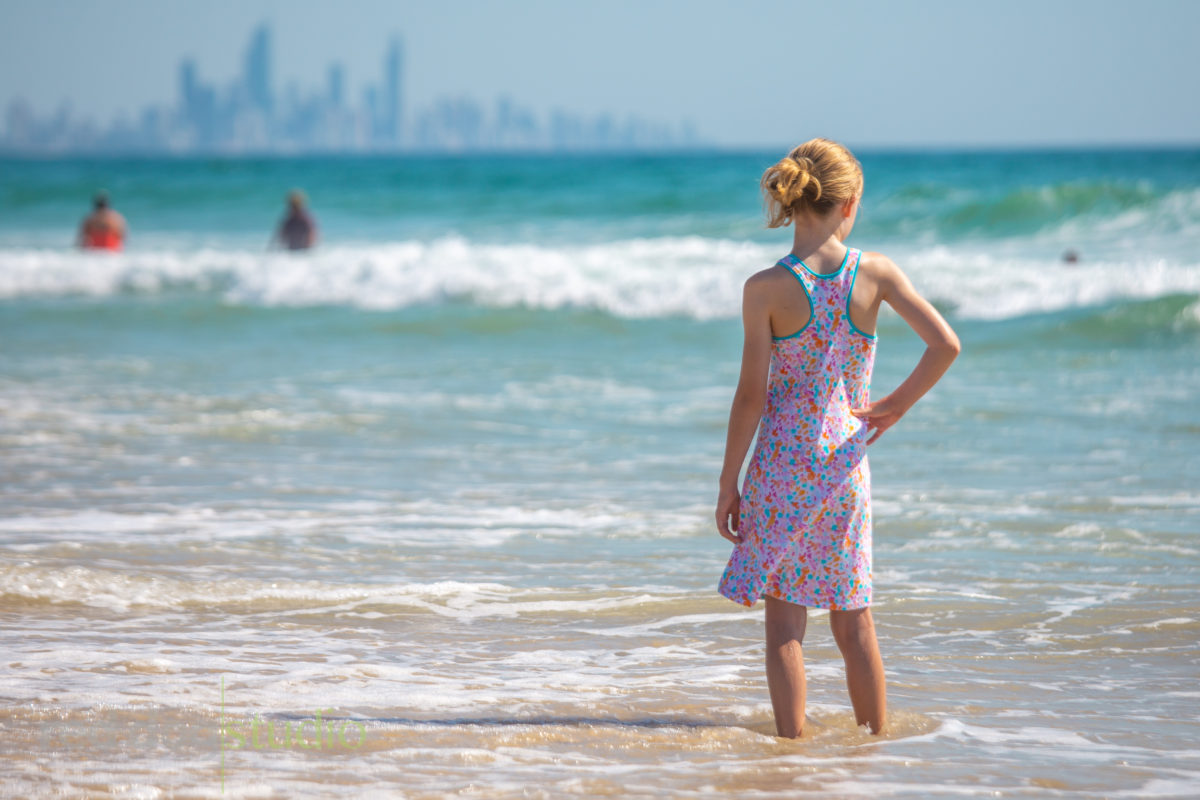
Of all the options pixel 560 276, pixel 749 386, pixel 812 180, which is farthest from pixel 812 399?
pixel 560 276

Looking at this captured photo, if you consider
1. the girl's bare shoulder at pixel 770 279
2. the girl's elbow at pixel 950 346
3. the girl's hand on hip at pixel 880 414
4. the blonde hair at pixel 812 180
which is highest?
the blonde hair at pixel 812 180

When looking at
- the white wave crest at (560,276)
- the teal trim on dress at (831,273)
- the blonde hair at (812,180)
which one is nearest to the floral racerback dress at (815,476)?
the teal trim on dress at (831,273)

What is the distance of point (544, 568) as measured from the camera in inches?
222

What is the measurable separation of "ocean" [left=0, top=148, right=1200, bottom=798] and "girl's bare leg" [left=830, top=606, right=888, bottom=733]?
8 centimetres

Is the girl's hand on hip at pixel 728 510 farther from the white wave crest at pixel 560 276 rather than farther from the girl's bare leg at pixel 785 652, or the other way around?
the white wave crest at pixel 560 276

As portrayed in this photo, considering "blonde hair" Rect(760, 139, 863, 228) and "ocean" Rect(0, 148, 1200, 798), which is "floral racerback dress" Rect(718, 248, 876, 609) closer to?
"blonde hair" Rect(760, 139, 863, 228)

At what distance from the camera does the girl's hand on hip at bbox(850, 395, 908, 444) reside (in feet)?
11.5

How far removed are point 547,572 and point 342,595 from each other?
0.89 meters

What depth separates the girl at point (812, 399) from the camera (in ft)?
11.1

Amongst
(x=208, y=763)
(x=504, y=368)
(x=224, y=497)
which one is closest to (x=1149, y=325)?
(x=504, y=368)

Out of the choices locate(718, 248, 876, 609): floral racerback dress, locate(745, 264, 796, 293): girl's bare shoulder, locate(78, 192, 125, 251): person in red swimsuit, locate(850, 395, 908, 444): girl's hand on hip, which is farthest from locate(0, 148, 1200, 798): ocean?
locate(78, 192, 125, 251): person in red swimsuit

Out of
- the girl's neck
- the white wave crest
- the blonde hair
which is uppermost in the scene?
the white wave crest

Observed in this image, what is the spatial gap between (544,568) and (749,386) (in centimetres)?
242

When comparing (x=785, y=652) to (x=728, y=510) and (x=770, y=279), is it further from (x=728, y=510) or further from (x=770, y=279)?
(x=770, y=279)
